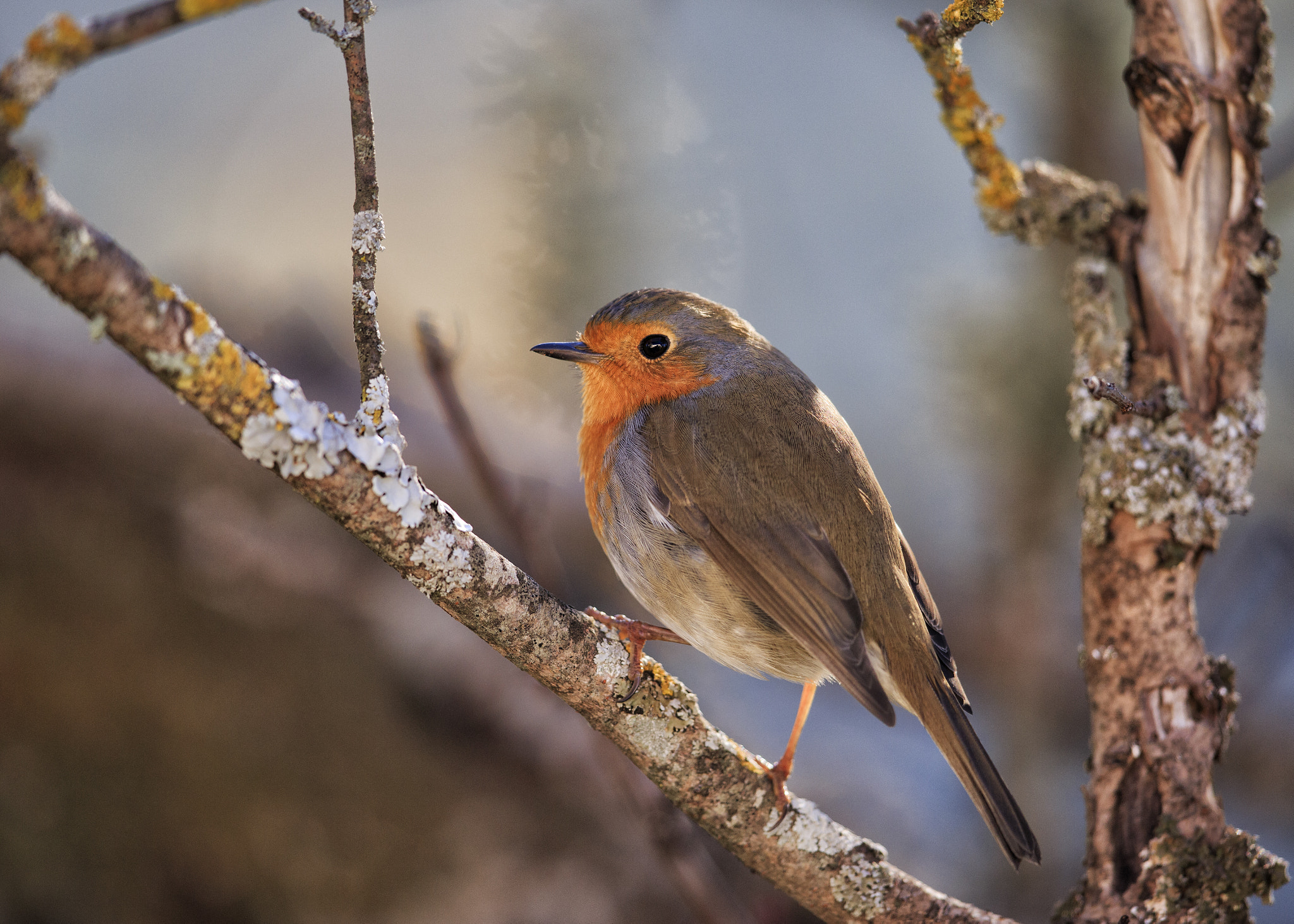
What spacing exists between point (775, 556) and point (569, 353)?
787 mm

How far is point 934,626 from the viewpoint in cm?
221

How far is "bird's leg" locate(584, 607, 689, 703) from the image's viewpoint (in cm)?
174

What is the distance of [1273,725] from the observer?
3.79 m

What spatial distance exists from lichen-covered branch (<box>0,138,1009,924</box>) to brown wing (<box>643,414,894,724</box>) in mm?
275

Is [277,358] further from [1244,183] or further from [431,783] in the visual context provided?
[1244,183]

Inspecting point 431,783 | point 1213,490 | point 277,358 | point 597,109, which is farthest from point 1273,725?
point 277,358

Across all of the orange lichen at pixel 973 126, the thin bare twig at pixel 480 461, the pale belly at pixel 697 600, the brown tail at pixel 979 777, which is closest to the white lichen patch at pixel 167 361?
the thin bare twig at pixel 480 461

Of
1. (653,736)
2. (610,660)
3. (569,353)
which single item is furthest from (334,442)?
(569,353)

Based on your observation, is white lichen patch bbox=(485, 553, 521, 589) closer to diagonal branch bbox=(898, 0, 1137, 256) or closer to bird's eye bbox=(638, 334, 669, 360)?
bird's eye bbox=(638, 334, 669, 360)

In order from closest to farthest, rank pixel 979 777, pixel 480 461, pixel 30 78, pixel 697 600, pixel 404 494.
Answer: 1. pixel 30 78
2. pixel 404 494
3. pixel 979 777
4. pixel 480 461
5. pixel 697 600

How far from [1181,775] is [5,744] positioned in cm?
311

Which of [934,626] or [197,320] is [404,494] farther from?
[934,626]

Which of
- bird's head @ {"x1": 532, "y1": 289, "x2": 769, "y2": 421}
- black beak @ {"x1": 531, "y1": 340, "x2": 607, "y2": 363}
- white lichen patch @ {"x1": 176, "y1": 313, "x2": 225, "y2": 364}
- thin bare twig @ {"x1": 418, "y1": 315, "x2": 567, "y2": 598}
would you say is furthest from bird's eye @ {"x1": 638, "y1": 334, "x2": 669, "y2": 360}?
white lichen patch @ {"x1": 176, "y1": 313, "x2": 225, "y2": 364}

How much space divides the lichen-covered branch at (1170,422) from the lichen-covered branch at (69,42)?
163 cm
